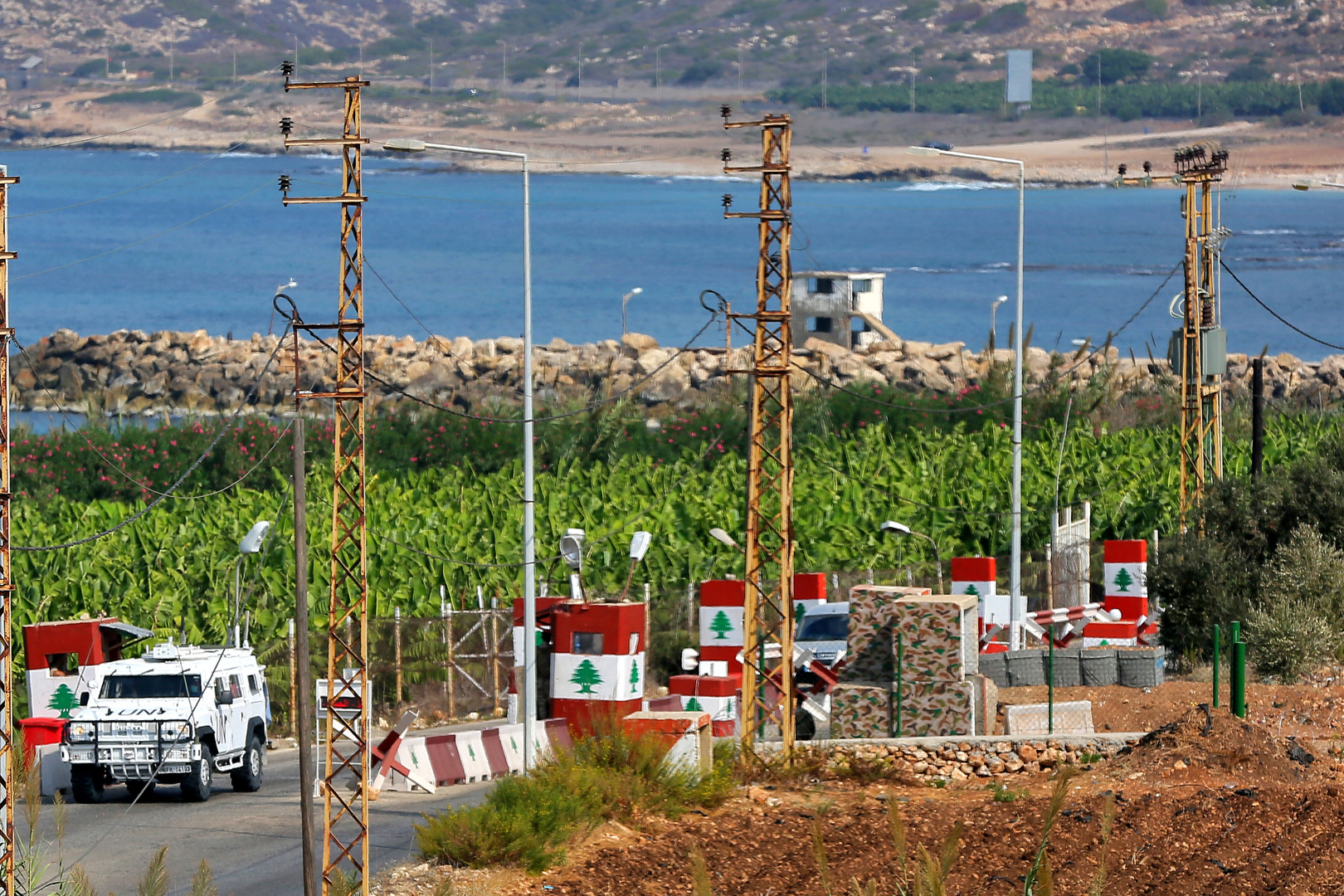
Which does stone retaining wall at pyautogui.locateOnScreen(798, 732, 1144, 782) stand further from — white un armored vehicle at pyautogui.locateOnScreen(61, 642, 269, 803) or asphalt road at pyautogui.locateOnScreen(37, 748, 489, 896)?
white un armored vehicle at pyautogui.locateOnScreen(61, 642, 269, 803)

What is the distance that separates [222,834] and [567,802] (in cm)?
509

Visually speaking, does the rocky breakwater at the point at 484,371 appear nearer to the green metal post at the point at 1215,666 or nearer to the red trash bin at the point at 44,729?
the green metal post at the point at 1215,666

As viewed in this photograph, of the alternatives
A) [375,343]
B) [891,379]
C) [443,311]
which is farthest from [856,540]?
[443,311]

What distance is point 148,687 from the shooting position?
25906mm

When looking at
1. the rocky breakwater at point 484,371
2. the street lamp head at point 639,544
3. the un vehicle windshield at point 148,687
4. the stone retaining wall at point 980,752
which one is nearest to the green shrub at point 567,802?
the stone retaining wall at point 980,752

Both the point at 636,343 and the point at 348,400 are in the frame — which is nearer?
the point at 348,400

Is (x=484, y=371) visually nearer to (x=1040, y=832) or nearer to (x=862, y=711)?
(x=862, y=711)

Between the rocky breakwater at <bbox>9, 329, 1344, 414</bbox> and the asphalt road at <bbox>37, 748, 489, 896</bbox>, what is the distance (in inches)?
1781

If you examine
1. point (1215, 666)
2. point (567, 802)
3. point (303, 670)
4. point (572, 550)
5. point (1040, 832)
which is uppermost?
point (572, 550)

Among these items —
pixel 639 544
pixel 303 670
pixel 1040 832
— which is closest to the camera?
pixel 1040 832

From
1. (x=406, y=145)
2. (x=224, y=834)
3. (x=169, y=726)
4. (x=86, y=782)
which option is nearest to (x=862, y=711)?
(x=224, y=834)

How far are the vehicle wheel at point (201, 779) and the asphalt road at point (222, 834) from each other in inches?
4.7

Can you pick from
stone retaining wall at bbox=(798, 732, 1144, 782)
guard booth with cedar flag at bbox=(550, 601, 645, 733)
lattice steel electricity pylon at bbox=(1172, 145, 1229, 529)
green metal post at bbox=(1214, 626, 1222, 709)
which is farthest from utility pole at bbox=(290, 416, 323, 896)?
lattice steel electricity pylon at bbox=(1172, 145, 1229, 529)

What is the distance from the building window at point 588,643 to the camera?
90.9ft
